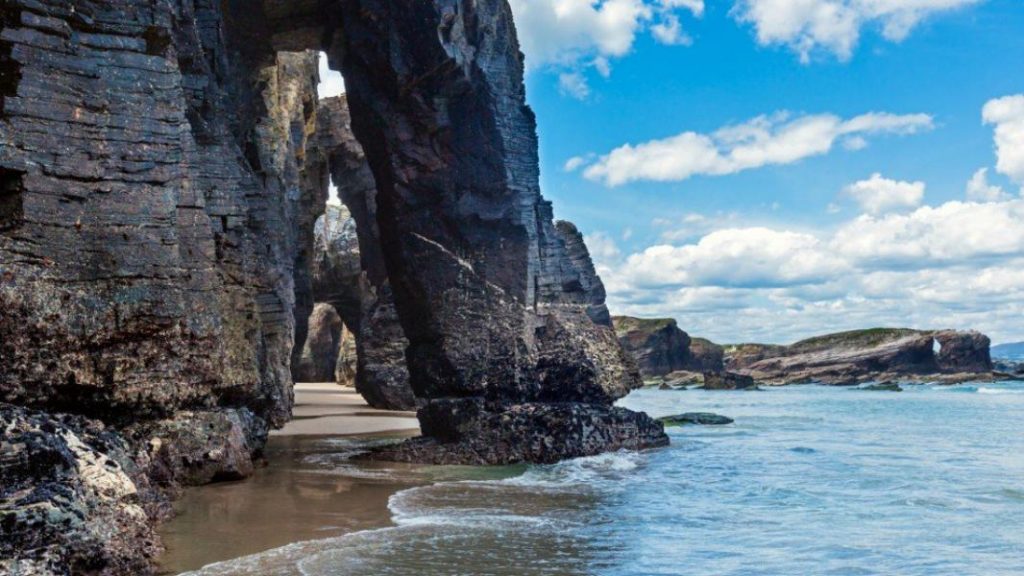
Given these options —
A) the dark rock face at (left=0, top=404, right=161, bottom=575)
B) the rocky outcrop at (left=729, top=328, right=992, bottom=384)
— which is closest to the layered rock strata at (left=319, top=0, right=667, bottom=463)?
the dark rock face at (left=0, top=404, right=161, bottom=575)

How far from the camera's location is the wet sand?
877cm

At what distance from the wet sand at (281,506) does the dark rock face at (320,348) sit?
117ft

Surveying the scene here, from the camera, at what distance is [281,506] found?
11062mm

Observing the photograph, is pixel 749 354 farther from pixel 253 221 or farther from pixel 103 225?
pixel 103 225

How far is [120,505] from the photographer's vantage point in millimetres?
7445

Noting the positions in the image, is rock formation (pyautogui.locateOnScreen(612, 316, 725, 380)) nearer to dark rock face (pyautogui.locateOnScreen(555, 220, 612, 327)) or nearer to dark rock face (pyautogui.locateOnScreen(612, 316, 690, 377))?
dark rock face (pyautogui.locateOnScreen(612, 316, 690, 377))

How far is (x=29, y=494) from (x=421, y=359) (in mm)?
12389

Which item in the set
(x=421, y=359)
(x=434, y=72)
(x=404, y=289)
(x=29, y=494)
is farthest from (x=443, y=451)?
(x=29, y=494)

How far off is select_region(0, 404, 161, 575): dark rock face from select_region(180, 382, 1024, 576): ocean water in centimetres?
93

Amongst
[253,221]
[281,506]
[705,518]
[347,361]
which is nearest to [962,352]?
[347,361]

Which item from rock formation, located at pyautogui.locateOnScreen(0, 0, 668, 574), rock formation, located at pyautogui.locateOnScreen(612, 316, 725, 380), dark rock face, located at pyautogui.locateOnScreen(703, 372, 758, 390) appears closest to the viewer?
rock formation, located at pyautogui.locateOnScreen(0, 0, 668, 574)

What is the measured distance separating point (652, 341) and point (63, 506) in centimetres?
7924

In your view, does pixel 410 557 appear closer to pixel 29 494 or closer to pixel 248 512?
pixel 248 512

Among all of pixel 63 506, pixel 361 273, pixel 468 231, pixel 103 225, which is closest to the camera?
pixel 63 506
